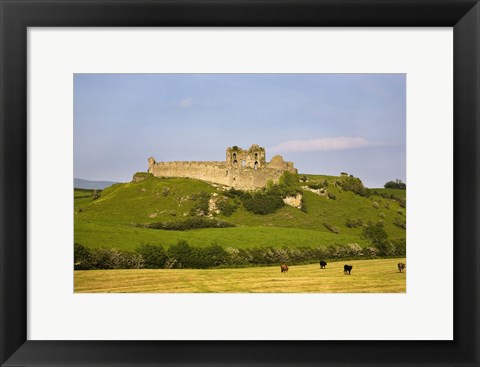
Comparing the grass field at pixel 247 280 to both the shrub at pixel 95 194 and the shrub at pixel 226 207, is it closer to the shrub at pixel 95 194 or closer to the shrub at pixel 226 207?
the shrub at pixel 95 194

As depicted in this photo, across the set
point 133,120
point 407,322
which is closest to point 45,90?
point 133,120

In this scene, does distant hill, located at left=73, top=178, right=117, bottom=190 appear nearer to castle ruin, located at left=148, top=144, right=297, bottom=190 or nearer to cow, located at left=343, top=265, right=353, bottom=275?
castle ruin, located at left=148, top=144, right=297, bottom=190

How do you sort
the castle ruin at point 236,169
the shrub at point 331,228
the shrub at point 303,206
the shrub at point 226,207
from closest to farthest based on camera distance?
the castle ruin at point 236,169, the shrub at point 331,228, the shrub at point 226,207, the shrub at point 303,206

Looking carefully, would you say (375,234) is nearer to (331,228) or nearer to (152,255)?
(331,228)

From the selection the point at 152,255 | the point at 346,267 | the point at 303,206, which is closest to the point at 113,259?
the point at 152,255

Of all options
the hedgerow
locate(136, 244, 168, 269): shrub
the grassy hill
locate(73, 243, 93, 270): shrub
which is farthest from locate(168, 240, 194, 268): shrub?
locate(73, 243, 93, 270): shrub

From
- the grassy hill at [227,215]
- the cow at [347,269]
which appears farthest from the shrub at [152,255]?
the cow at [347,269]
